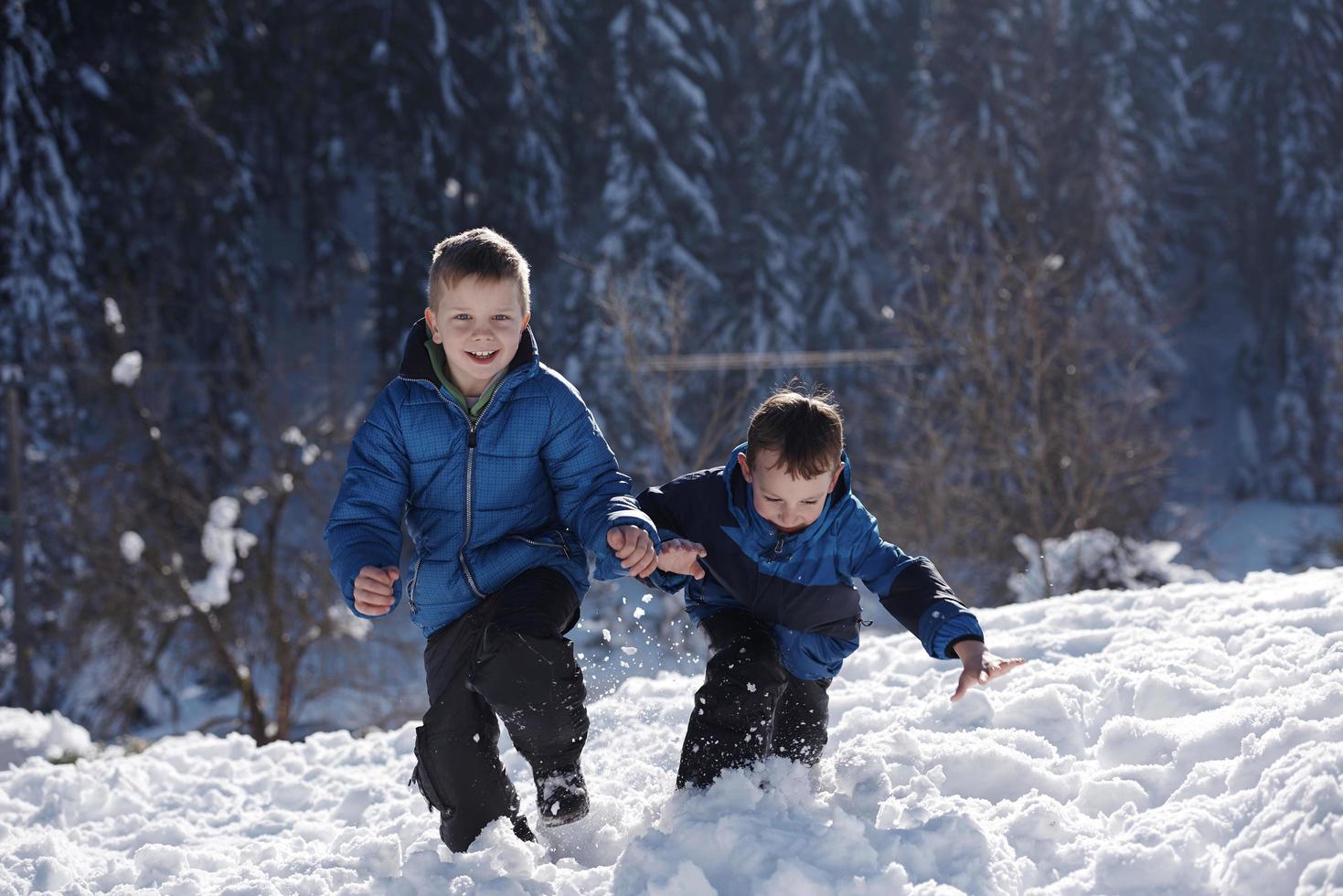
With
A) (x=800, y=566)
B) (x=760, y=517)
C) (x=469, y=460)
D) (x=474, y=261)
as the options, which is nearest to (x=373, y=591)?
(x=469, y=460)

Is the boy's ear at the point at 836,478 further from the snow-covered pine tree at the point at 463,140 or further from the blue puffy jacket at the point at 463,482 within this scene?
the snow-covered pine tree at the point at 463,140

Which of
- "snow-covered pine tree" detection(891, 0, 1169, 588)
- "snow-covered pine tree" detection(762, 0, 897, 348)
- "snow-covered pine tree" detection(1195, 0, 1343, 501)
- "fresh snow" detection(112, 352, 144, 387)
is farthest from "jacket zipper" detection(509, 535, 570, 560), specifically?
"snow-covered pine tree" detection(1195, 0, 1343, 501)

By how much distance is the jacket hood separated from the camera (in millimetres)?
3102

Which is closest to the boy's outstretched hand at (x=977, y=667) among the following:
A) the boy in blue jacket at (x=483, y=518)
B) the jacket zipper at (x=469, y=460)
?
the boy in blue jacket at (x=483, y=518)

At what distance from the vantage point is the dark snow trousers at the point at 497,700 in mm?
2926

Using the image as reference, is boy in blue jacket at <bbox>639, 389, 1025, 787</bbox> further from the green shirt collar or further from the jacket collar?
the green shirt collar

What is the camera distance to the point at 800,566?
3.13 metres

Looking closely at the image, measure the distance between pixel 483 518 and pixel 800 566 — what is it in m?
0.85

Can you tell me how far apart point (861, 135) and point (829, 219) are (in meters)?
3.50

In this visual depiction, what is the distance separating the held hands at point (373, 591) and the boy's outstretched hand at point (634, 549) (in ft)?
1.70

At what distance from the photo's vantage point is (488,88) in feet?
79.0

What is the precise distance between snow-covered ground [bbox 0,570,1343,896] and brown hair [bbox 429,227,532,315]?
1399 mm

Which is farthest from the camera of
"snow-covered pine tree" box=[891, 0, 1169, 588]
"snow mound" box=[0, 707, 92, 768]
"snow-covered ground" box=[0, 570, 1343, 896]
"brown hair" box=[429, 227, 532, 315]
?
"snow-covered pine tree" box=[891, 0, 1169, 588]

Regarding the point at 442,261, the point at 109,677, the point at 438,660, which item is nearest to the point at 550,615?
the point at 438,660
